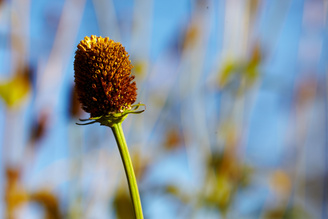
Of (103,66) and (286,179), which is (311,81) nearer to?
(286,179)

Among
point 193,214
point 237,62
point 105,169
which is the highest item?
point 237,62

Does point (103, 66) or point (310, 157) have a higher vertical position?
point (310, 157)

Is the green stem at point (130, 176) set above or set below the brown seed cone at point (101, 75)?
below

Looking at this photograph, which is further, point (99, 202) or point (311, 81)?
point (311, 81)

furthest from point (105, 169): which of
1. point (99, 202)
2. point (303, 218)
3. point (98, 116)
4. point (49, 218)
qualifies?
point (98, 116)

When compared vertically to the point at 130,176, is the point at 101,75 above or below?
above

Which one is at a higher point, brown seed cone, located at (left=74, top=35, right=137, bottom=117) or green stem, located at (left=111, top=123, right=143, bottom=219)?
brown seed cone, located at (left=74, top=35, right=137, bottom=117)

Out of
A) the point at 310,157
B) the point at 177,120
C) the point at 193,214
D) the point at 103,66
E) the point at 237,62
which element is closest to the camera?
the point at 103,66

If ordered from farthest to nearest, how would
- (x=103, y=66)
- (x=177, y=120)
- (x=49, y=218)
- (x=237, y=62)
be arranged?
(x=177, y=120) → (x=237, y=62) → (x=49, y=218) → (x=103, y=66)
